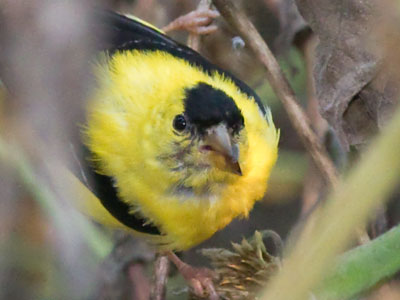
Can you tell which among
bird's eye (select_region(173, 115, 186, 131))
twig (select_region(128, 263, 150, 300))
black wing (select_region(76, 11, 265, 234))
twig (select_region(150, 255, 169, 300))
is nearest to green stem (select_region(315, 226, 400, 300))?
bird's eye (select_region(173, 115, 186, 131))

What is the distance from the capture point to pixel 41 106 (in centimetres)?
67

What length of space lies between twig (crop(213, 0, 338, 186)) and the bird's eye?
46cm

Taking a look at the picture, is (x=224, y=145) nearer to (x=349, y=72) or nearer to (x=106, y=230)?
(x=349, y=72)

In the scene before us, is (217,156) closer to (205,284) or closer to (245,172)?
(245,172)

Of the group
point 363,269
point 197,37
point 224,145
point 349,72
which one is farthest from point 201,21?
point 363,269

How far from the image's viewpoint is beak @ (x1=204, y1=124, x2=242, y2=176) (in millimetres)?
1549

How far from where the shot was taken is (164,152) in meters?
1.65

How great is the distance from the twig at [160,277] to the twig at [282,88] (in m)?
0.59

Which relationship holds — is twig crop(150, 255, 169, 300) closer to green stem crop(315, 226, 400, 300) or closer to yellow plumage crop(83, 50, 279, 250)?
yellow plumage crop(83, 50, 279, 250)

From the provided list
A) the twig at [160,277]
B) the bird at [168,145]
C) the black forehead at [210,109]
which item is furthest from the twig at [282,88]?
the twig at [160,277]

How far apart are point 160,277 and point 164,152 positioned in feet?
1.68

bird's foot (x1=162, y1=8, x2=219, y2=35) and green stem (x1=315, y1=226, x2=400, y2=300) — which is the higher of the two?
bird's foot (x1=162, y1=8, x2=219, y2=35)

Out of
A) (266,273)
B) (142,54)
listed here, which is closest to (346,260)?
(266,273)

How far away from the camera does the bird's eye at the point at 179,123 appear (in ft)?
5.24
